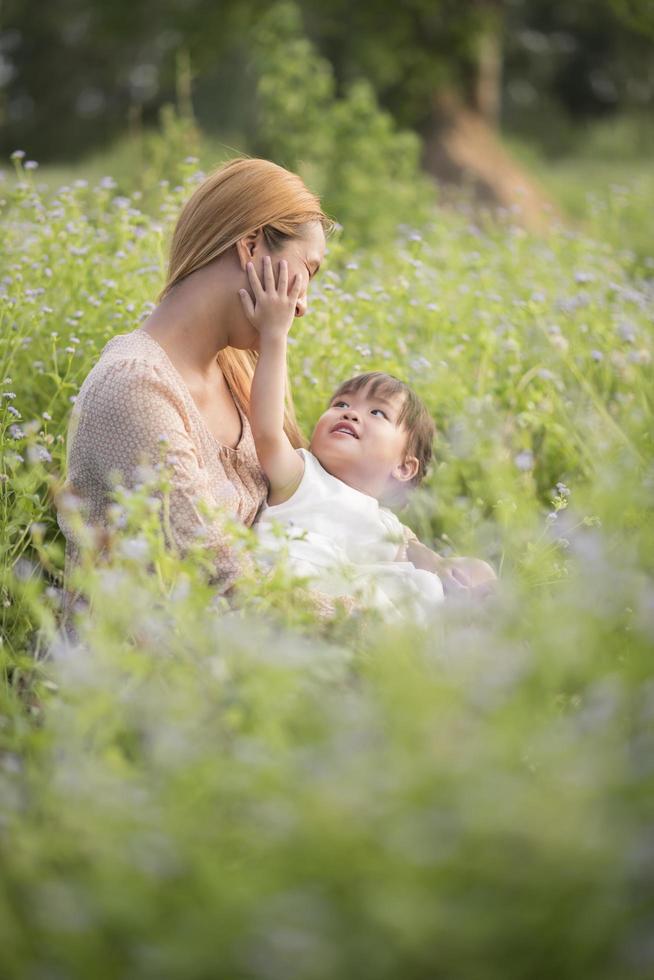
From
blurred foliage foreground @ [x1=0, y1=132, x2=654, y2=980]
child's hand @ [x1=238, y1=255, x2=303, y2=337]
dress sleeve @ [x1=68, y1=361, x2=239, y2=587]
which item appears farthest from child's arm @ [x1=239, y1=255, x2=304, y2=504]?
blurred foliage foreground @ [x1=0, y1=132, x2=654, y2=980]

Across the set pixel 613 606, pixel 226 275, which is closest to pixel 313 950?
pixel 613 606

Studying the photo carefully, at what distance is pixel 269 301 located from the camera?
278cm

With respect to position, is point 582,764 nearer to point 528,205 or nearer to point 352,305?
point 352,305

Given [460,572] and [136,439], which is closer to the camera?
[136,439]

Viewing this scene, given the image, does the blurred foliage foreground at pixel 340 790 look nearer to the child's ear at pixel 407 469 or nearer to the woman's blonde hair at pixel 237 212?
the woman's blonde hair at pixel 237 212

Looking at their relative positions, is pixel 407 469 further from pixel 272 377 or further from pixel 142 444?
pixel 142 444

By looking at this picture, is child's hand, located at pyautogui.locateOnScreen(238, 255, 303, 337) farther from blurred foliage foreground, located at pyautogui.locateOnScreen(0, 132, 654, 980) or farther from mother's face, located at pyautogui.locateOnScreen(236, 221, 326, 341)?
blurred foliage foreground, located at pyautogui.locateOnScreen(0, 132, 654, 980)

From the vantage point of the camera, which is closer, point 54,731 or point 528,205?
point 54,731

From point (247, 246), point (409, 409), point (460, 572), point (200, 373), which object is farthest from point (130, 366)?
point (460, 572)

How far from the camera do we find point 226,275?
112 inches

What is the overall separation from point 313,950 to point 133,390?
169cm

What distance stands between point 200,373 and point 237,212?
17.7 inches

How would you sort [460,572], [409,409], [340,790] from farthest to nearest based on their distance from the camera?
[409,409] < [460,572] < [340,790]

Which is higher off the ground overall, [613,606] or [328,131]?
[613,606]
